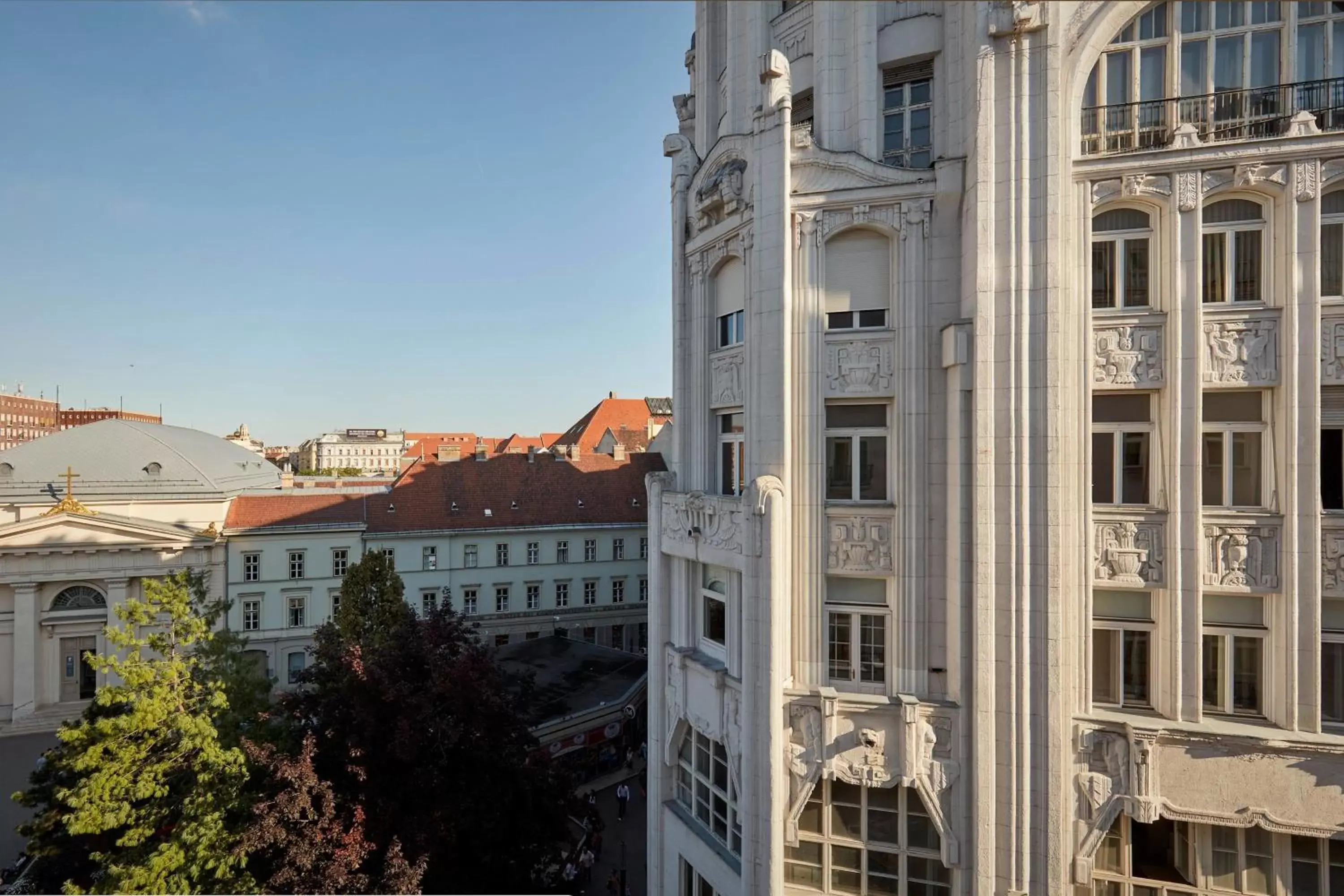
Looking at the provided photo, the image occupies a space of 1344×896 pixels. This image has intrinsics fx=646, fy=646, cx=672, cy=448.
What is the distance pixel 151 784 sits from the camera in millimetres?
14273

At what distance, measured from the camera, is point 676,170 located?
49.9 feet

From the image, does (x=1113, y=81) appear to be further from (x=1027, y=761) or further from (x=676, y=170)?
(x=1027, y=761)

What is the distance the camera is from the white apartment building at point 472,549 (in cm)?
3819

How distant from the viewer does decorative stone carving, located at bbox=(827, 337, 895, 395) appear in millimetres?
12102

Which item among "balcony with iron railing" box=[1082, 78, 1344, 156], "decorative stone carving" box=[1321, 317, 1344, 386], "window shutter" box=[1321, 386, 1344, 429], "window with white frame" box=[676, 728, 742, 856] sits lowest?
"window with white frame" box=[676, 728, 742, 856]

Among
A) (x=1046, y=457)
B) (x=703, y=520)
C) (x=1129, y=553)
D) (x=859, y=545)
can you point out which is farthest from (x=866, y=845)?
(x=1046, y=457)

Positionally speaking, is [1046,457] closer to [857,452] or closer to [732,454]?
[857,452]

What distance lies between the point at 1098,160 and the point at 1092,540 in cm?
652

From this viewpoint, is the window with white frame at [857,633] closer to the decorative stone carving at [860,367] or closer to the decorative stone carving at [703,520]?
the decorative stone carving at [703,520]

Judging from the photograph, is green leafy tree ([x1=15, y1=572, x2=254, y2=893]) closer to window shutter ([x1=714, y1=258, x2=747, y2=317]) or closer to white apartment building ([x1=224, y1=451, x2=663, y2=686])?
window shutter ([x1=714, y1=258, x2=747, y2=317])

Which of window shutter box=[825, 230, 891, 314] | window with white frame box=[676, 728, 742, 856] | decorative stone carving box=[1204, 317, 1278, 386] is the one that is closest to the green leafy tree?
window with white frame box=[676, 728, 742, 856]

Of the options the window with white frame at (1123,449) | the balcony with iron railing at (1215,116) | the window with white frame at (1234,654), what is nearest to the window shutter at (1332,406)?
the window with white frame at (1123,449)

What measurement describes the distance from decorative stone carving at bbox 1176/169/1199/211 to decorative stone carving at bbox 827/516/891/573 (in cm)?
714

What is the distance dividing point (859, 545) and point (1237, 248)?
8.07 metres
